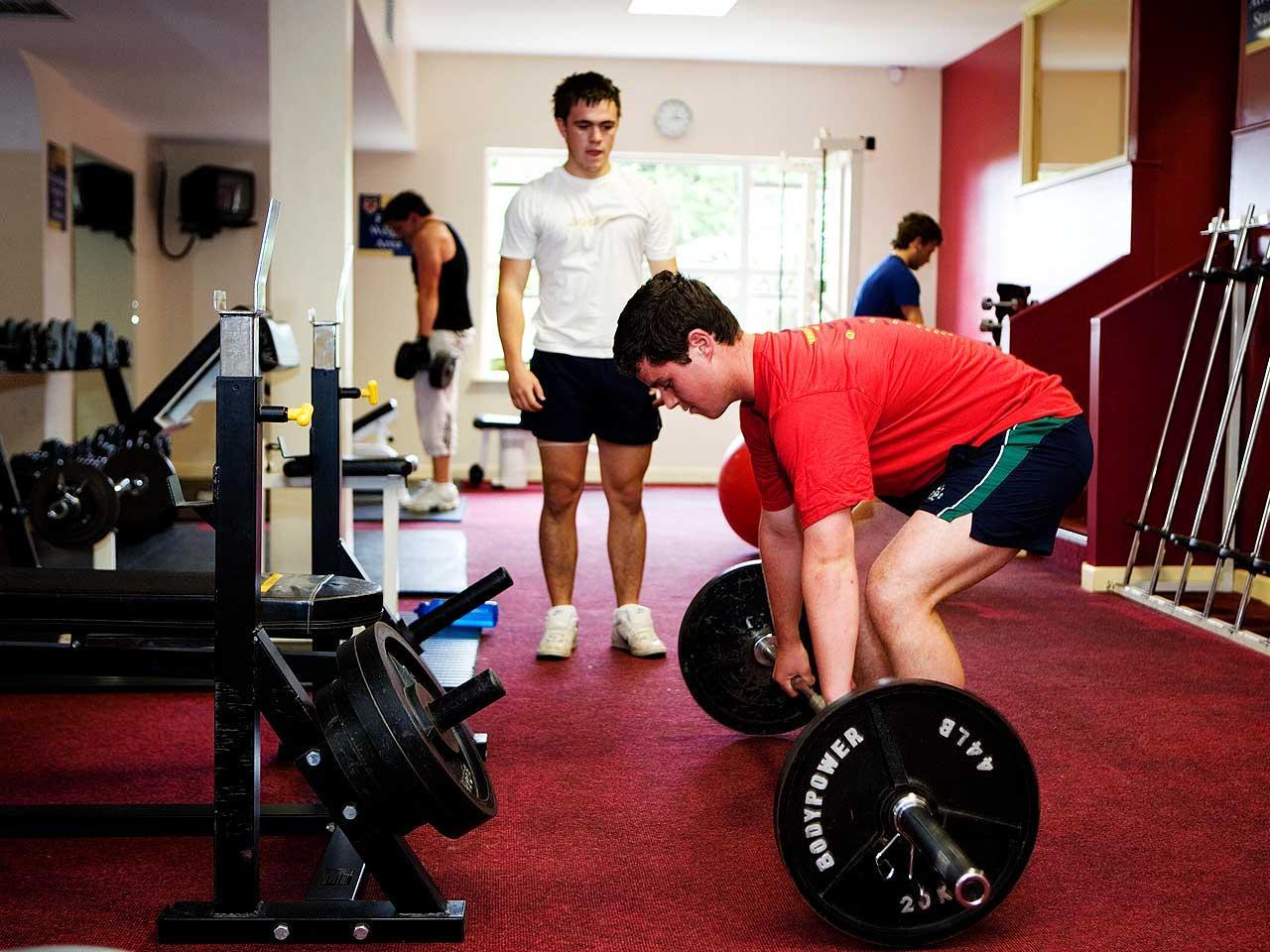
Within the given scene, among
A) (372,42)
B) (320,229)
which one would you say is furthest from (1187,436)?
(372,42)

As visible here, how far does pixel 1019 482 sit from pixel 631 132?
20.9 ft

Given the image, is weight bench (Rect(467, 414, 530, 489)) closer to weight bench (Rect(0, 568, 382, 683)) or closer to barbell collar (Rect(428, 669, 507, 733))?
weight bench (Rect(0, 568, 382, 683))

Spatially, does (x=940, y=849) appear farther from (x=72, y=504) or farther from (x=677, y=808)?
(x=72, y=504)

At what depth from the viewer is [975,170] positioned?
7.71 metres

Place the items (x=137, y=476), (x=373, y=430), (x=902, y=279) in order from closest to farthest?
(x=137, y=476) < (x=902, y=279) < (x=373, y=430)

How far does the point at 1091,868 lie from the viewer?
7.19 feet

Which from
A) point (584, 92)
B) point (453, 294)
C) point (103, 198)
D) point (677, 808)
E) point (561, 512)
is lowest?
point (677, 808)

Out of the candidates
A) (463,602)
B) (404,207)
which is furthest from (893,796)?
(404,207)

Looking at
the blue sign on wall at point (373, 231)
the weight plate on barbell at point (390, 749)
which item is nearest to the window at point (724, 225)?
the blue sign on wall at point (373, 231)

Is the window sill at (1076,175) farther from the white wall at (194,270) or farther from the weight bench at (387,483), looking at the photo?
the white wall at (194,270)

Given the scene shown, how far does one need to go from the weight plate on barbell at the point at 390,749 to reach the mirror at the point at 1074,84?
16.6 feet

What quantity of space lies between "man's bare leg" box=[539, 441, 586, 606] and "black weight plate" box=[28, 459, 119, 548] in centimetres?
122

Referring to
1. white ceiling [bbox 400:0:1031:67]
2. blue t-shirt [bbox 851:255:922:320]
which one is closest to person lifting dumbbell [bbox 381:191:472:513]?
white ceiling [bbox 400:0:1031:67]

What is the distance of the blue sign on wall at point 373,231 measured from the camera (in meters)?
8.13
